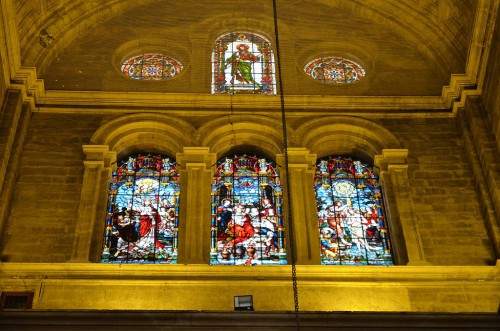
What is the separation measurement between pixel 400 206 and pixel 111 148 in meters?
4.91

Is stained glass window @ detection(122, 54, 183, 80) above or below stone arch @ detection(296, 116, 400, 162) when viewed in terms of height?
above

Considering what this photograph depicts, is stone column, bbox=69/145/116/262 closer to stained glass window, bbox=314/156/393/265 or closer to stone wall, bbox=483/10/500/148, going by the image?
stained glass window, bbox=314/156/393/265

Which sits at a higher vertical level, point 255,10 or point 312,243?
point 255,10

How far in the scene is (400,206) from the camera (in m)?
13.6

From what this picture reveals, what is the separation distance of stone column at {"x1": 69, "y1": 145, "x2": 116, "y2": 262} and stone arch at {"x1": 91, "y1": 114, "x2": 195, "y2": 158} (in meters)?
0.51

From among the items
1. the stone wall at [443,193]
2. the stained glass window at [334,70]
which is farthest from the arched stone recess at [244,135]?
the stone wall at [443,193]

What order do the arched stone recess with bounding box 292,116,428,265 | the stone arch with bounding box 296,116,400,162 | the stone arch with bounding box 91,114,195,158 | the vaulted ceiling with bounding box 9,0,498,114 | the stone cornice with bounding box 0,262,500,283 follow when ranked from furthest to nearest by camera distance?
the vaulted ceiling with bounding box 9,0,498,114 → the stone arch with bounding box 296,116,400,162 → the stone arch with bounding box 91,114,195,158 → the arched stone recess with bounding box 292,116,428,265 → the stone cornice with bounding box 0,262,500,283

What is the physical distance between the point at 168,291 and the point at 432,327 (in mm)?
3691

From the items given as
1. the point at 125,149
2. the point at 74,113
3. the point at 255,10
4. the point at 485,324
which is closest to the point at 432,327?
the point at 485,324

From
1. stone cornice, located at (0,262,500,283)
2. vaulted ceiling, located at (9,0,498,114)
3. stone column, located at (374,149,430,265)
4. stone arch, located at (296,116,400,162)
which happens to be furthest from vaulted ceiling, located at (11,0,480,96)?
stone cornice, located at (0,262,500,283)

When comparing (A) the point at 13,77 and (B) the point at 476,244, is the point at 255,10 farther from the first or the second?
(B) the point at 476,244

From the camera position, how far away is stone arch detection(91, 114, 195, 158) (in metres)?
14.7

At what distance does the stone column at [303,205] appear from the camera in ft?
42.2

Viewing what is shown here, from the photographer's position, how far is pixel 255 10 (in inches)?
685
